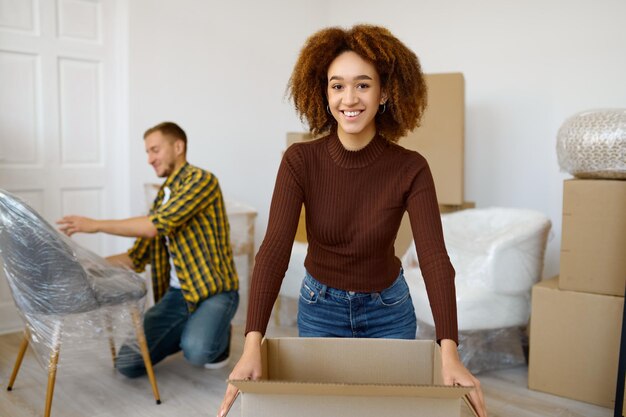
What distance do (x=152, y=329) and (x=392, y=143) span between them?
155 cm

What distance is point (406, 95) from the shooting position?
1.21 meters

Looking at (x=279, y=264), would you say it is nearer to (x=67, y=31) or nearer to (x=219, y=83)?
(x=67, y=31)

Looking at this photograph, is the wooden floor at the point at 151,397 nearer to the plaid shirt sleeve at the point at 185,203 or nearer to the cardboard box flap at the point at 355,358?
the plaid shirt sleeve at the point at 185,203

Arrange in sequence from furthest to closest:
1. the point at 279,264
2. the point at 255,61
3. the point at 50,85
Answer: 1. the point at 255,61
2. the point at 50,85
3. the point at 279,264

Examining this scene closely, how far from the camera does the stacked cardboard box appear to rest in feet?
7.25

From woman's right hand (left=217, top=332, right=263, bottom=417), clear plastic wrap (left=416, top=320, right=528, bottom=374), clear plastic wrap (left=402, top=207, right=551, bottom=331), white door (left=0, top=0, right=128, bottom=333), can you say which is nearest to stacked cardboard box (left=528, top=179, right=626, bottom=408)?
clear plastic wrap (left=402, top=207, right=551, bottom=331)

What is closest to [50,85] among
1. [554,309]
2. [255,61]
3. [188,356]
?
[255,61]

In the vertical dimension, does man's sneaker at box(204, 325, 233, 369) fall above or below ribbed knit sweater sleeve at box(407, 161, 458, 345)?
below

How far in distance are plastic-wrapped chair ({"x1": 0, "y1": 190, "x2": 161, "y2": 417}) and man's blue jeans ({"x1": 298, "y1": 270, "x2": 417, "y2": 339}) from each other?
0.97 meters

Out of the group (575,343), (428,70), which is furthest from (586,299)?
(428,70)

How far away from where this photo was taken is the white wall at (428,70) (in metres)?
3.17

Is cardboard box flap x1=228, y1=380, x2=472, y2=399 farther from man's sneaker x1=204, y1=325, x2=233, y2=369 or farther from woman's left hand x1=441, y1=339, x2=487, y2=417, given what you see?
man's sneaker x1=204, y1=325, x2=233, y2=369

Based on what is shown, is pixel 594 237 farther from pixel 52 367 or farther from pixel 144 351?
pixel 52 367

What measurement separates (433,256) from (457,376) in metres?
0.24
